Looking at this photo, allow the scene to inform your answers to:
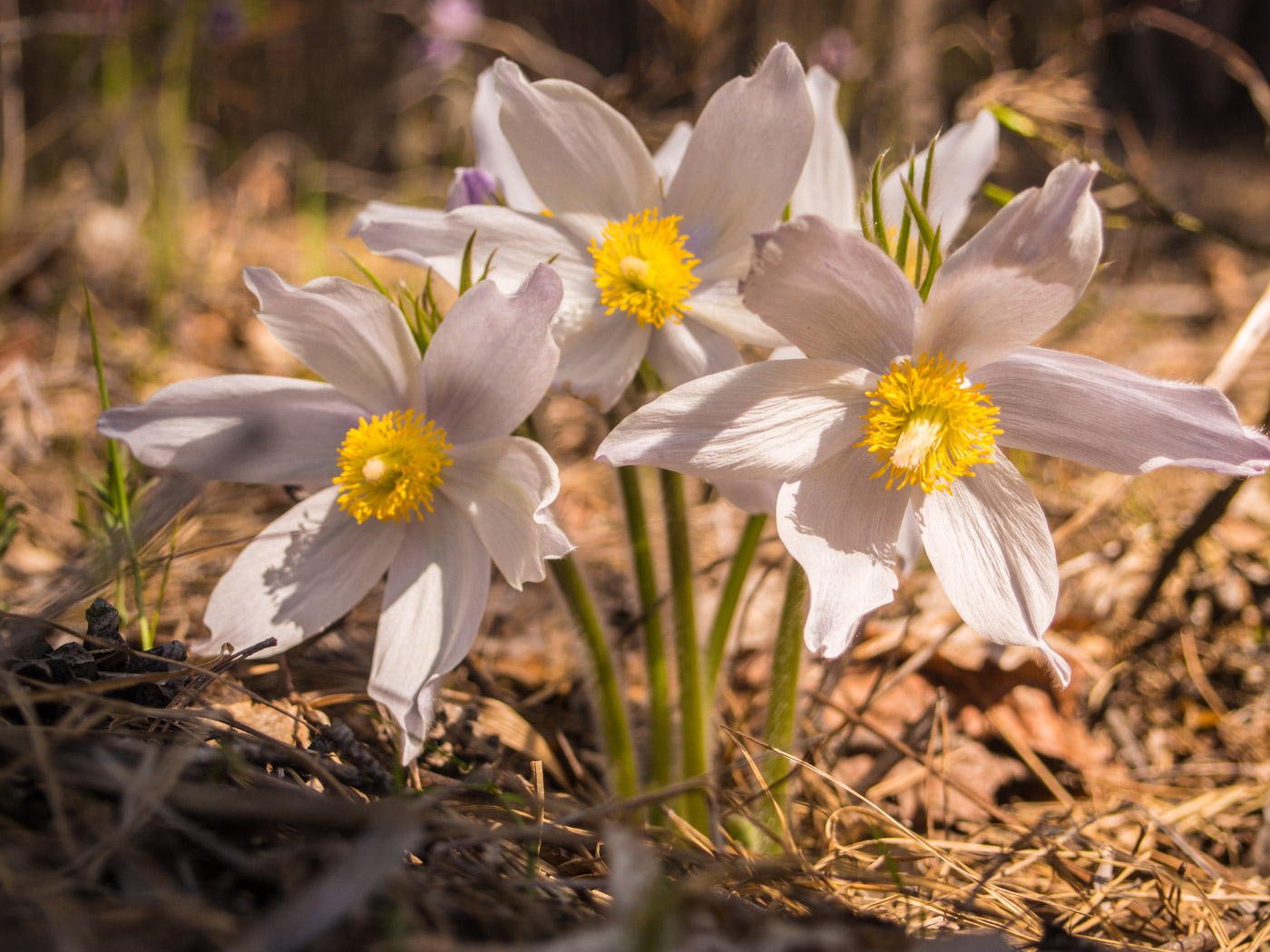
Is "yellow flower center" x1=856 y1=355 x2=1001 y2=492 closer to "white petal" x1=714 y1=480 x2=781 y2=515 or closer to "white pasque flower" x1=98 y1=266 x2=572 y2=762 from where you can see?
"white petal" x1=714 y1=480 x2=781 y2=515

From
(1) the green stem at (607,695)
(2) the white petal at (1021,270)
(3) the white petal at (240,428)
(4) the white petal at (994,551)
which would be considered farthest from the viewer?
(1) the green stem at (607,695)

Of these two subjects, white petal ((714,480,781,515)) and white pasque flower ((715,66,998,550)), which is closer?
white petal ((714,480,781,515))

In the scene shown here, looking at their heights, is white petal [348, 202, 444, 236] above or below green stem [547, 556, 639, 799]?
above

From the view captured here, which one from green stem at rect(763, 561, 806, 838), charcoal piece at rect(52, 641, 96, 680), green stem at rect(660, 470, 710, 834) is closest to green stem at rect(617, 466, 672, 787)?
green stem at rect(660, 470, 710, 834)

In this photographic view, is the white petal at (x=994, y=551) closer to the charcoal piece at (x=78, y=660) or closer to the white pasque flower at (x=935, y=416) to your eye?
the white pasque flower at (x=935, y=416)

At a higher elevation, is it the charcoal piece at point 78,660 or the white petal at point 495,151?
the white petal at point 495,151

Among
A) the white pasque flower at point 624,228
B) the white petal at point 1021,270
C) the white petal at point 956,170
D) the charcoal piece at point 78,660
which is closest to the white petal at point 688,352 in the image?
the white pasque flower at point 624,228
